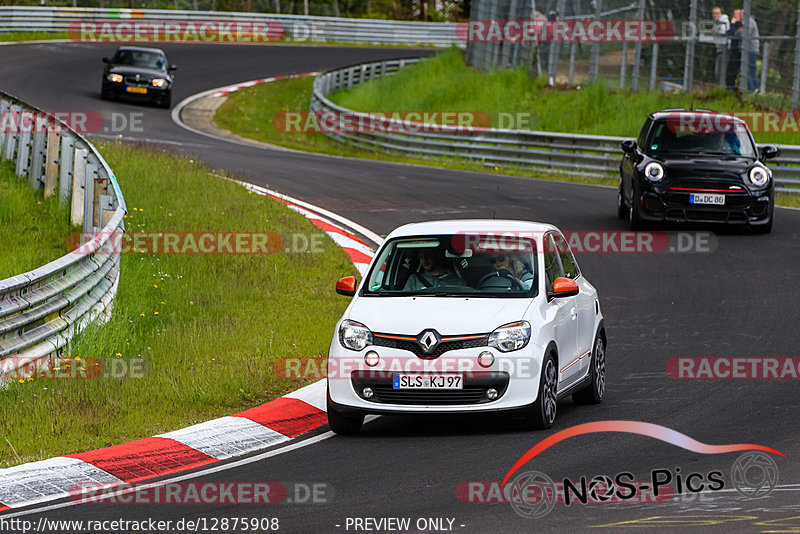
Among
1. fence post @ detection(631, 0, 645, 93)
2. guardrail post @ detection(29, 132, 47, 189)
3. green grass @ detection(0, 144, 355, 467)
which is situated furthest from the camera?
fence post @ detection(631, 0, 645, 93)

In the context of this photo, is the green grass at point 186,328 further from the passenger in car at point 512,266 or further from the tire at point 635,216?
the tire at point 635,216

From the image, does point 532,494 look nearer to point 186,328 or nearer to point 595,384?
point 595,384

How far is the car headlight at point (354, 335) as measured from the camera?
29.1 feet

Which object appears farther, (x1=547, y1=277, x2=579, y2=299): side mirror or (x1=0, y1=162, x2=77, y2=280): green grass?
(x1=0, y1=162, x2=77, y2=280): green grass

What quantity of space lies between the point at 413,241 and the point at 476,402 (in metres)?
1.65

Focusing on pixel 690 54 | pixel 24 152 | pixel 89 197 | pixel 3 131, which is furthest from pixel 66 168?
pixel 690 54

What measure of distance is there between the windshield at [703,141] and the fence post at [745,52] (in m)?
9.37

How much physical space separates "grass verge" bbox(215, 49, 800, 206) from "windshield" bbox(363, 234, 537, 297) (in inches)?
591

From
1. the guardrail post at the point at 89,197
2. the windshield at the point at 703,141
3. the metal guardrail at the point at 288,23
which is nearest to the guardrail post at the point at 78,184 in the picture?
the guardrail post at the point at 89,197

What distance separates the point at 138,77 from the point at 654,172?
74.1ft

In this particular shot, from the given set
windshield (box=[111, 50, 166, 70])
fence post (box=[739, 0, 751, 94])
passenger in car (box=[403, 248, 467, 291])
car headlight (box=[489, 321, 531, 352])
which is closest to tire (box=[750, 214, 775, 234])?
fence post (box=[739, 0, 751, 94])

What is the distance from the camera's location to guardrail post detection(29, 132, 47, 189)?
1738 cm

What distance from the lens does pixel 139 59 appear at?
39.0 m

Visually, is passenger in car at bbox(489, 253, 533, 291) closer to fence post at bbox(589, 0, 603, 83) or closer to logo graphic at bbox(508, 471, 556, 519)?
logo graphic at bbox(508, 471, 556, 519)
